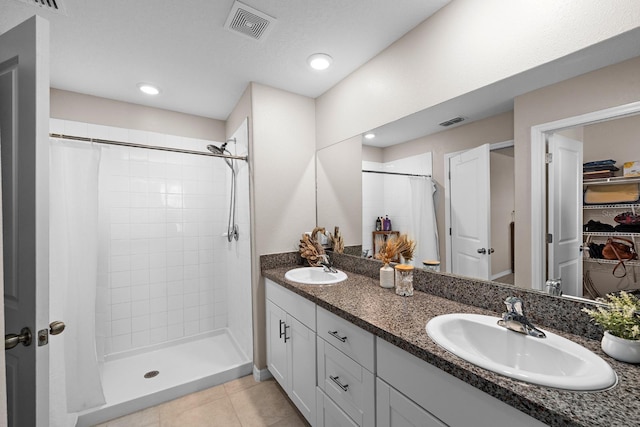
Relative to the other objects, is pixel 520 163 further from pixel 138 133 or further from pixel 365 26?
pixel 138 133

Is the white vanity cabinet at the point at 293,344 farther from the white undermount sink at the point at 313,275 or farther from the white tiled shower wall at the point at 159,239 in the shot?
the white tiled shower wall at the point at 159,239

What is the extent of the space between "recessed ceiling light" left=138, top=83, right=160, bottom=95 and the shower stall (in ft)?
1.55

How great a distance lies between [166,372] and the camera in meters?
2.25

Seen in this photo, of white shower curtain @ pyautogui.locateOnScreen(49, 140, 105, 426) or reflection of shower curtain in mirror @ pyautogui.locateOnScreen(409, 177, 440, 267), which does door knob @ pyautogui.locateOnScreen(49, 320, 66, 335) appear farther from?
reflection of shower curtain in mirror @ pyautogui.locateOnScreen(409, 177, 440, 267)

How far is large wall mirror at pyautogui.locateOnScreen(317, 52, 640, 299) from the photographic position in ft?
3.01

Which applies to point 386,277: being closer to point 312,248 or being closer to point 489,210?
point 489,210

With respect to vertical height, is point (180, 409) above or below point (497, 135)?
below

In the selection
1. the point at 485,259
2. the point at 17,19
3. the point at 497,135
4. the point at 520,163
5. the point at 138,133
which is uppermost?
the point at 17,19

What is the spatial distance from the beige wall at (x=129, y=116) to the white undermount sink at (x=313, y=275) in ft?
6.13

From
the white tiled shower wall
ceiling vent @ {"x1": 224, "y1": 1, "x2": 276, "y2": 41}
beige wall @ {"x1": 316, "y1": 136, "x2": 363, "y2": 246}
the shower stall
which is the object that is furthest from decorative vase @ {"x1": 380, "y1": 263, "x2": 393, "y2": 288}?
the white tiled shower wall

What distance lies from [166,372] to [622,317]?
2813 millimetres

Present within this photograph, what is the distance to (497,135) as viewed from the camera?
1239 millimetres

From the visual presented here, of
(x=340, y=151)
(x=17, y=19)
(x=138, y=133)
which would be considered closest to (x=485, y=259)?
(x=340, y=151)

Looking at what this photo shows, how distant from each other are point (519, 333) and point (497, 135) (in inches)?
33.2
